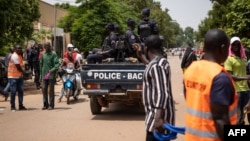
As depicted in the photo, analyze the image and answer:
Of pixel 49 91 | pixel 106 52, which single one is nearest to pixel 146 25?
pixel 106 52

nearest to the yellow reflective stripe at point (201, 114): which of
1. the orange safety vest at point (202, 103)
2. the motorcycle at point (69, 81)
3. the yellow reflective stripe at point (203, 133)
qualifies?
the orange safety vest at point (202, 103)

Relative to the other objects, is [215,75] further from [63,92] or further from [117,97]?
[63,92]

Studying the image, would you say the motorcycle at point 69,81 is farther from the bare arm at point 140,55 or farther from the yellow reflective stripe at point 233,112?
the yellow reflective stripe at point 233,112

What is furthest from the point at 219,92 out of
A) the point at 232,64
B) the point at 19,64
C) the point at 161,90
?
the point at 19,64

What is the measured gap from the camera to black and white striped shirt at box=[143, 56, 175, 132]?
13.6 feet

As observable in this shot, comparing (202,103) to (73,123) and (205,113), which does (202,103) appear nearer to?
(205,113)

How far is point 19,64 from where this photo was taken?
11.2 metres

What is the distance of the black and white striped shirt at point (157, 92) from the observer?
13.6 feet

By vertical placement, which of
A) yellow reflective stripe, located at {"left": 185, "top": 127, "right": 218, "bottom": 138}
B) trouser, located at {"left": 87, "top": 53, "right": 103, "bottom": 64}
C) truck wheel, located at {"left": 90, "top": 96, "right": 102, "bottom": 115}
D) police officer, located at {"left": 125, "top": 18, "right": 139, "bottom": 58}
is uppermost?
police officer, located at {"left": 125, "top": 18, "right": 139, "bottom": 58}

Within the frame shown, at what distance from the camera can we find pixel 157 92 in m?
4.15

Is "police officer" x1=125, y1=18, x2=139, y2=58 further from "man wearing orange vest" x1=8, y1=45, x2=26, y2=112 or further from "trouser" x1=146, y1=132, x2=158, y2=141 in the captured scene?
"trouser" x1=146, y1=132, x2=158, y2=141

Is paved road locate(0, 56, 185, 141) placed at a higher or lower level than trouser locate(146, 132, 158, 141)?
lower

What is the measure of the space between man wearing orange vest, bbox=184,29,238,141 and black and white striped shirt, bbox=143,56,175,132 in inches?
38.4

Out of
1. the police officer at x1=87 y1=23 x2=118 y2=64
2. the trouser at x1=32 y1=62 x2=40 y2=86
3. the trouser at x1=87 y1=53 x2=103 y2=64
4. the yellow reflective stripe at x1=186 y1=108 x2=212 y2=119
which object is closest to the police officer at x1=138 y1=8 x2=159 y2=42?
the police officer at x1=87 y1=23 x2=118 y2=64
